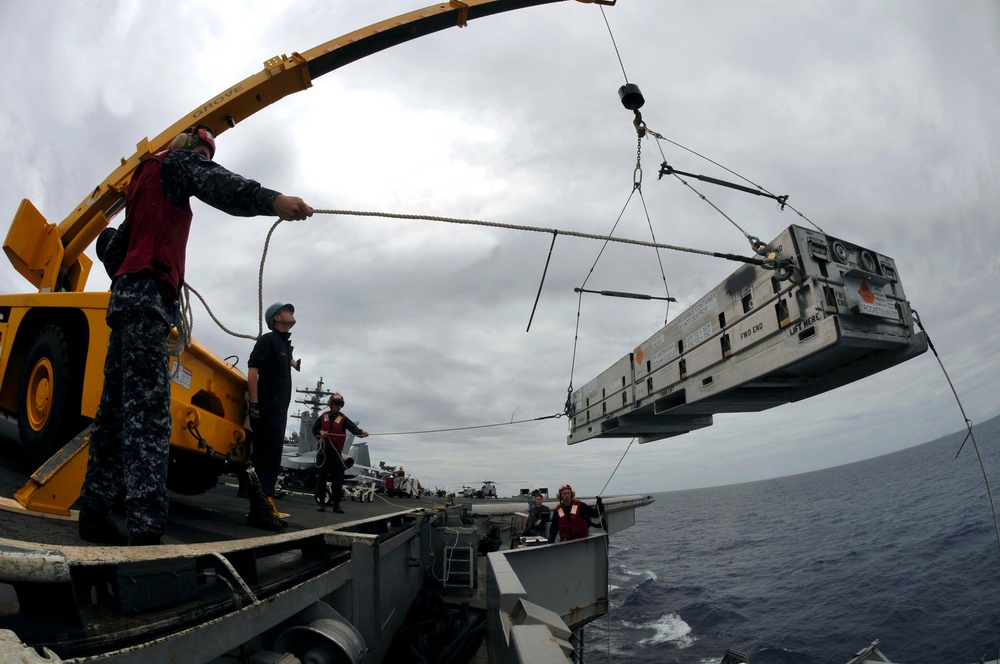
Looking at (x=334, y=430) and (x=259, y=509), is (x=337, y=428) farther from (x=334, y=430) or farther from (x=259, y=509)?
(x=259, y=509)

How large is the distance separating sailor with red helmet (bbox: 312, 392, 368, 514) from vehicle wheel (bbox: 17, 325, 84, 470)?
305cm

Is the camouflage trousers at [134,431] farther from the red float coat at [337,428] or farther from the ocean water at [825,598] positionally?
the ocean water at [825,598]

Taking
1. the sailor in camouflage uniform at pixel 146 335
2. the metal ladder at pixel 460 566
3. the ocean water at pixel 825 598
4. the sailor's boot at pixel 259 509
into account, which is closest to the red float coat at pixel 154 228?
the sailor in camouflage uniform at pixel 146 335

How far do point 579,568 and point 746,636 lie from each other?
9.21m

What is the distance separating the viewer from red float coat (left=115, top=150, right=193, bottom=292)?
2.18 meters

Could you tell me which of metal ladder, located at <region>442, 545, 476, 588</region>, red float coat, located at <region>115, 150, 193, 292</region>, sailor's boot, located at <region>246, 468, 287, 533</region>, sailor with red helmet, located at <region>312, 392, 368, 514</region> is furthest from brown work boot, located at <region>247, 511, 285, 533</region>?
metal ladder, located at <region>442, 545, 476, 588</region>

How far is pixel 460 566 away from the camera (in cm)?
750

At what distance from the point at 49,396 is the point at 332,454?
3.50 metres

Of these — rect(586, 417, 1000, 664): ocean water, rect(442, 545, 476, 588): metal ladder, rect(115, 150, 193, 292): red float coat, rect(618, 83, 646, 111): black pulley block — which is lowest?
rect(586, 417, 1000, 664): ocean water

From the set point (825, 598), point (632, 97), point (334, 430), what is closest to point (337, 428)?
point (334, 430)

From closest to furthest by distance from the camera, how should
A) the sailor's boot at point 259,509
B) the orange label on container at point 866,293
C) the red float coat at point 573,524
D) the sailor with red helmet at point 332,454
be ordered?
1. the sailor's boot at point 259,509
2. the orange label on container at point 866,293
3. the sailor with red helmet at point 332,454
4. the red float coat at point 573,524

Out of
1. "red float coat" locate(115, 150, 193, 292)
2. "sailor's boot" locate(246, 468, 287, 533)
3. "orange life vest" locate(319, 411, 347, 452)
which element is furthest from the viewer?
"orange life vest" locate(319, 411, 347, 452)

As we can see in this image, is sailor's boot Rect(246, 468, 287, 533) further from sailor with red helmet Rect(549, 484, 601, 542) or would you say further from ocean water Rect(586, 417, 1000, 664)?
ocean water Rect(586, 417, 1000, 664)

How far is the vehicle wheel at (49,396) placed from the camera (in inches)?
107
